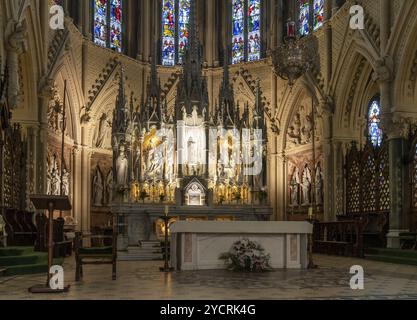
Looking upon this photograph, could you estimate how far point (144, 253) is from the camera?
18.2 metres

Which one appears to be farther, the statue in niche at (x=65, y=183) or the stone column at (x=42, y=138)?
the statue in niche at (x=65, y=183)

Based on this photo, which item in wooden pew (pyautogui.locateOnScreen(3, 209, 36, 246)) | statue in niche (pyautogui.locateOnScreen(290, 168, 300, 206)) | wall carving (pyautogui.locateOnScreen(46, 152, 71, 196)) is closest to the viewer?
wooden pew (pyautogui.locateOnScreen(3, 209, 36, 246))

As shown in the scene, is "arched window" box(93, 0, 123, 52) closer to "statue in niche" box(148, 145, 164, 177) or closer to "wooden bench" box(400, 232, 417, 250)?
"statue in niche" box(148, 145, 164, 177)

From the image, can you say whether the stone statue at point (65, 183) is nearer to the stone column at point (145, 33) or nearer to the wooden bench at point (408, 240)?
the stone column at point (145, 33)

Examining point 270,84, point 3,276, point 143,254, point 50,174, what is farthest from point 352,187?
point 3,276

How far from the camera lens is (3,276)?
11.7 m

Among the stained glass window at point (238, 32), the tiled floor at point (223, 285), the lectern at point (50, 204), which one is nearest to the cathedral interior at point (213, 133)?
the stained glass window at point (238, 32)

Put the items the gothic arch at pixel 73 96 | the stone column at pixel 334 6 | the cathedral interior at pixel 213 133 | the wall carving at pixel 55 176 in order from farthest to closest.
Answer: the gothic arch at pixel 73 96 → the stone column at pixel 334 6 → the wall carving at pixel 55 176 → the cathedral interior at pixel 213 133

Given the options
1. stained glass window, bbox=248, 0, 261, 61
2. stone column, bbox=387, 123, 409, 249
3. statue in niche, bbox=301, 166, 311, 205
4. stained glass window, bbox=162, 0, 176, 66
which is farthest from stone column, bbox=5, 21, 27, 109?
stained glass window, bbox=248, 0, 261, 61

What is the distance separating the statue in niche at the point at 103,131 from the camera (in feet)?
86.0

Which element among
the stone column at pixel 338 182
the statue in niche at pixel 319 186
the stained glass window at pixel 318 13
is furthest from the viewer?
the stained glass window at pixel 318 13

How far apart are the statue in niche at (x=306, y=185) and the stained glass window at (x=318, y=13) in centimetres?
572

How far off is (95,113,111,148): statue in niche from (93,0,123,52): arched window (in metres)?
3.24

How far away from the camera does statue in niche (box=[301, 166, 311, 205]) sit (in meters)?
25.6
